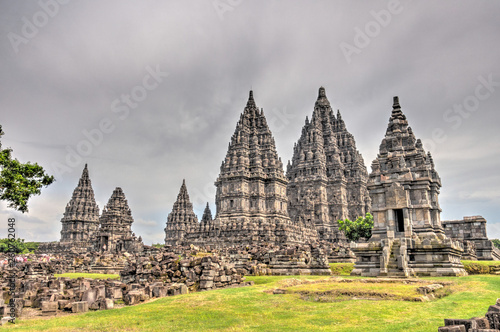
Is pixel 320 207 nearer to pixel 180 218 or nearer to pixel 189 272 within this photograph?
pixel 180 218

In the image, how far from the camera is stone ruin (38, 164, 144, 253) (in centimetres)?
5300

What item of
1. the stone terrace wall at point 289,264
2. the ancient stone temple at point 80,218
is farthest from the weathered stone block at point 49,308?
the ancient stone temple at point 80,218

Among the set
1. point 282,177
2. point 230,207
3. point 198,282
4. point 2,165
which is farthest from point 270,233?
point 2,165

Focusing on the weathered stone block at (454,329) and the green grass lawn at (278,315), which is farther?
the green grass lawn at (278,315)

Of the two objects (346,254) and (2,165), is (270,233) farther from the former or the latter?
(2,165)

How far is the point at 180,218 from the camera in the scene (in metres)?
72.8

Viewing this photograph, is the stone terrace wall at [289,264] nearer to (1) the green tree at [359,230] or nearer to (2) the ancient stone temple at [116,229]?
(1) the green tree at [359,230]

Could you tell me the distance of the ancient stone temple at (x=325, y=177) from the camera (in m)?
60.8

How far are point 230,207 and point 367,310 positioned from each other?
40461mm

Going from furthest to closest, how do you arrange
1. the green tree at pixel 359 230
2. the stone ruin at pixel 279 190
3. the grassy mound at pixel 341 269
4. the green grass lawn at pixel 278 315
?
1. the green tree at pixel 359 230
2. the stone ruin at pixel 279 190
3. the grassy mound at pixel 341 269
4. the green grass lawn at pixel 278 315

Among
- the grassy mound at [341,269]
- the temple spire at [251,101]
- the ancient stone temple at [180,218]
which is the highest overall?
the temple spire at [251,101]

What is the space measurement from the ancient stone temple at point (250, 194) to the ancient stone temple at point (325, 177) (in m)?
9.76

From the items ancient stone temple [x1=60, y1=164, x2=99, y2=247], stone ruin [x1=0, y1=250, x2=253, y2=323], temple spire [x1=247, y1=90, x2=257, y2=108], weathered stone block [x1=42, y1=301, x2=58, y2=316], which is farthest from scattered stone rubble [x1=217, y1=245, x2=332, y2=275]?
ancient stone temple [x1=60, y1=164, x2=99, y2=247]

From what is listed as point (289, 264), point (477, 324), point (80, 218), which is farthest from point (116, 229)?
point (477, 324)
